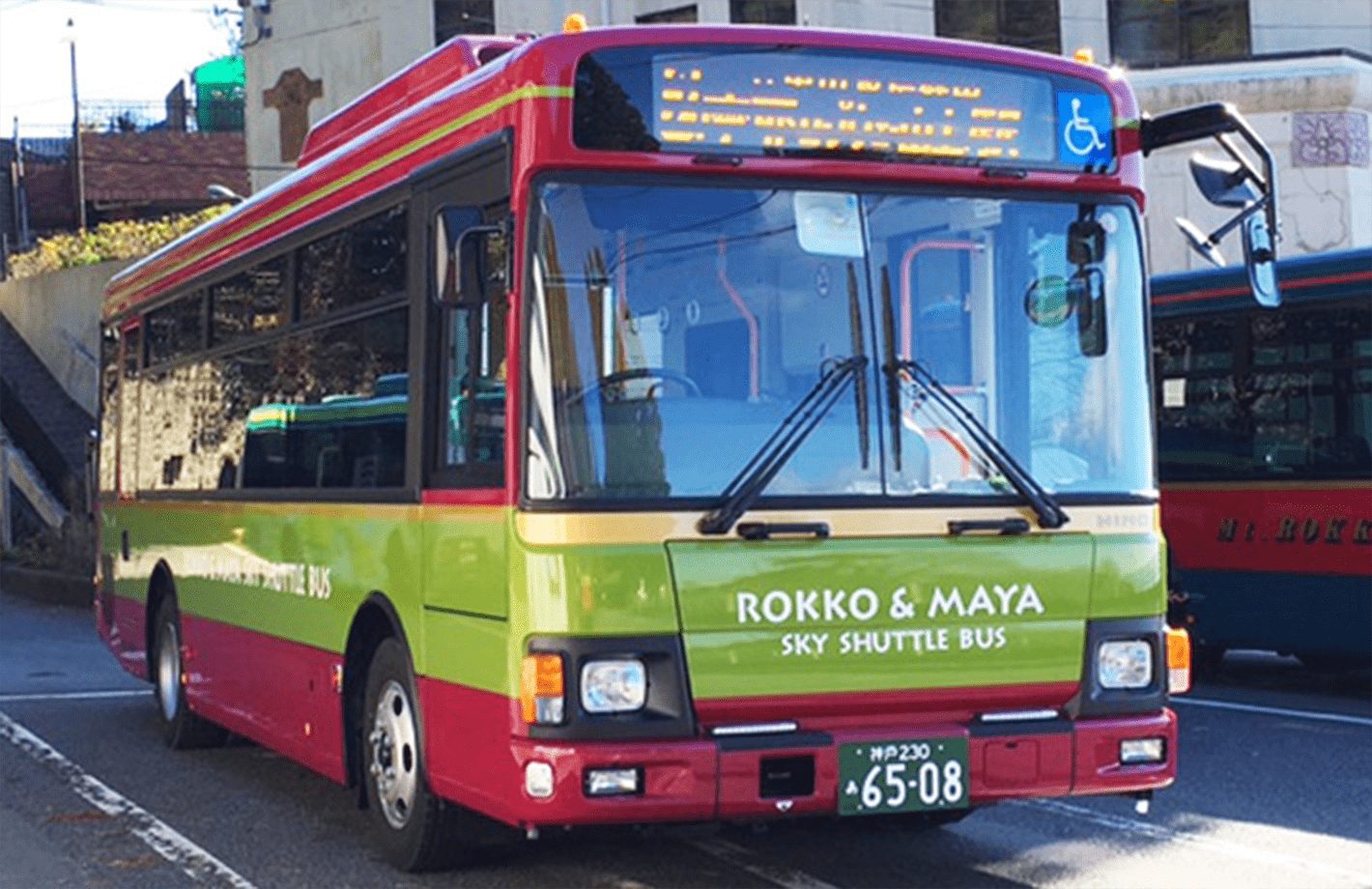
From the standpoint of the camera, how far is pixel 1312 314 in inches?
567

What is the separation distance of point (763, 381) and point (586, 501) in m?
0.73

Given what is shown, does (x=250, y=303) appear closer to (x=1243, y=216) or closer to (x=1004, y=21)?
(x=1243, y=216)

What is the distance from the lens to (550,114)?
24.6ft

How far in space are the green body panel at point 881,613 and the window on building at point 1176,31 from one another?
24478mm

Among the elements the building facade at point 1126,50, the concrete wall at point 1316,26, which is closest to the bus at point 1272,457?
the building facade at point 1126,50

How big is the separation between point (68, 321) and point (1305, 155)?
2013 centimetres

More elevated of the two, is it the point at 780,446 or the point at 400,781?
the point at 780,446

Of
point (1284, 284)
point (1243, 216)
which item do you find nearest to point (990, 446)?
point (1243, 216)

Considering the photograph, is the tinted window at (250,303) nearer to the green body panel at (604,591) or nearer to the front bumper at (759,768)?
the green body panel at (604,591)

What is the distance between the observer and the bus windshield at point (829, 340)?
7.41 metres

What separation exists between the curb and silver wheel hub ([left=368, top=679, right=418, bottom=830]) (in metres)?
17.8

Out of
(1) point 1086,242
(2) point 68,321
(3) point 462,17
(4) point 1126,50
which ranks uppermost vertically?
(3) point 462,17

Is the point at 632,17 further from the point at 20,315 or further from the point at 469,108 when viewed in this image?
the point at 469,108

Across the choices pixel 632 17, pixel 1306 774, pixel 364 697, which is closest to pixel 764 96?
pixel 364 697
